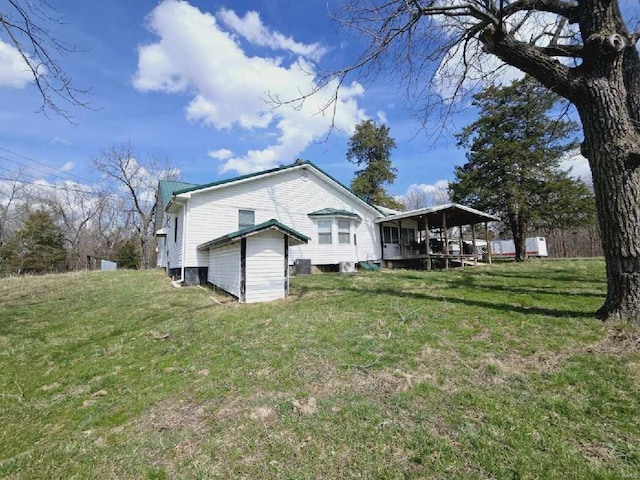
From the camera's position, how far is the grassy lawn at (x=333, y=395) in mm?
2568

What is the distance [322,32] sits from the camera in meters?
6.07

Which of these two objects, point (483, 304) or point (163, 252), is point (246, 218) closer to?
point (163, 252)

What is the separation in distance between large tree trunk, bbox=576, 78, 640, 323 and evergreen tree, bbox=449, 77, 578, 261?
15.5m

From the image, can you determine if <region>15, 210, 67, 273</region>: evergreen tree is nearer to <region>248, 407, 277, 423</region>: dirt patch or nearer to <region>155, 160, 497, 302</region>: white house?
<region>155, 160, 497, 302</region>: white house

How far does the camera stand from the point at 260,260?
30.1 feet

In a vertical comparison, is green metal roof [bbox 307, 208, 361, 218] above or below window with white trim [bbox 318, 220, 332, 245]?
above

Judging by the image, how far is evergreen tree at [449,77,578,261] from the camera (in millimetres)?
18609

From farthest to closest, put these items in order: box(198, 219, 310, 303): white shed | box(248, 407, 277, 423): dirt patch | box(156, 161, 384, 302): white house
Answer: box(156, 161, 384, 302): white house, box(198, 219, 310, 303): white shed, box(248, 407, 277, 423): dirt patch

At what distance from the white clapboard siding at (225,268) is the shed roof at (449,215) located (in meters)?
9.99

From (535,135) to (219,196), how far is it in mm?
18956

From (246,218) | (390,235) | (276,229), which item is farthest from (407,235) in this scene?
(276,229)

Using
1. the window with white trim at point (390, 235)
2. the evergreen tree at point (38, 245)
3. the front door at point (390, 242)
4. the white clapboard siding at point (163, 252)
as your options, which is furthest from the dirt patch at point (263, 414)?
the evergreen tree at point (38, 245)

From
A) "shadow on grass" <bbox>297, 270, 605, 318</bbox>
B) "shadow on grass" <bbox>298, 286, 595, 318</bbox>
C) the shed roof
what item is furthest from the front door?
"shadow on grass" <bbox>298, 286, 595, 318</bbox>

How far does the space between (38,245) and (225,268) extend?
32.0 meters
